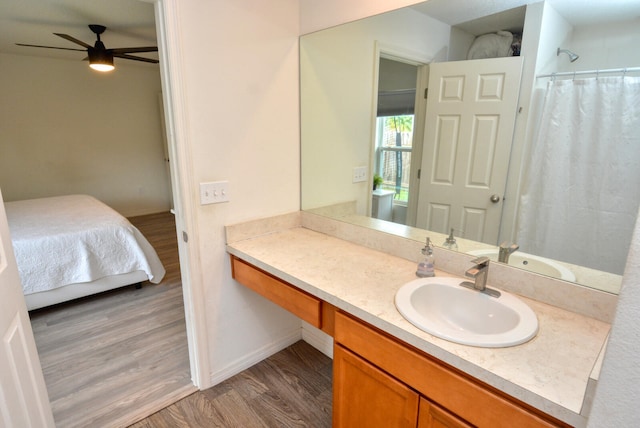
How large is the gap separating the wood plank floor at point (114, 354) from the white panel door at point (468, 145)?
1699 mm

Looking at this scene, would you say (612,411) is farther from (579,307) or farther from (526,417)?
(579,307)

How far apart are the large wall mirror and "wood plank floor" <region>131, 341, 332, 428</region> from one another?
98 cm

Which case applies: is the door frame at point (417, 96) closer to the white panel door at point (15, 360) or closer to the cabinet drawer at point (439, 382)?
the cabinet drawer at point (439, 382)

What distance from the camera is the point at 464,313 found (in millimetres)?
1254

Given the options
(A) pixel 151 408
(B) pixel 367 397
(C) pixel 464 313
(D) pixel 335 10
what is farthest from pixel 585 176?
(A) pixel 151 408

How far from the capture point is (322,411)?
5.74 feet

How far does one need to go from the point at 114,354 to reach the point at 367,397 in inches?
70.6

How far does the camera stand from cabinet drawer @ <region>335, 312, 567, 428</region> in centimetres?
83

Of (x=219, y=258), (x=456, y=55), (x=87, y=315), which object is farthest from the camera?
(x=87, y=315)

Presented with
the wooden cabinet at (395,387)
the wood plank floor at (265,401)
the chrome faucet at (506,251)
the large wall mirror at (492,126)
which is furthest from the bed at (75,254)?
the chrome faucet at (506,251)

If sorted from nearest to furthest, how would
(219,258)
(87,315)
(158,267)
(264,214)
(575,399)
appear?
(575,399)
(219,258)
(264,214)
(87,315)
(158,267)

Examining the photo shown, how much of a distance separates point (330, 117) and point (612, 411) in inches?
68.9

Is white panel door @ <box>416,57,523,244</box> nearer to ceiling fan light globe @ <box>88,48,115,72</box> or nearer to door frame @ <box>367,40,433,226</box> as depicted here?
door frame @ <box>367,40,433,226</box>

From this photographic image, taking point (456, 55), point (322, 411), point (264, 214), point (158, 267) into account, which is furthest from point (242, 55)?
point (158, 267)
